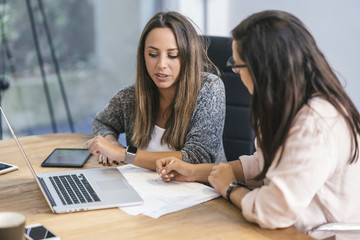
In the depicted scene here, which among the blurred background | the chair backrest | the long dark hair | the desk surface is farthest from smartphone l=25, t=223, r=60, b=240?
the blurred background

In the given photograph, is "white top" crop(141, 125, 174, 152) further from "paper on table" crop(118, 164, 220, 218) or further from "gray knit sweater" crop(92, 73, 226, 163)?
"paper on table" crop(118, 164, 220, 218)

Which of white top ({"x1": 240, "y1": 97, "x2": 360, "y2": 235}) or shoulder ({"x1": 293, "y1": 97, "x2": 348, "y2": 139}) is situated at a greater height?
Result: shoulder ({"x1": 293, "y1": 97, "x2": 348, "y2": 139})

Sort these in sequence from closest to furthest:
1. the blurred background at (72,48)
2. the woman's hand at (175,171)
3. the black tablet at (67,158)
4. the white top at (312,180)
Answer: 1. the white top at (312,180)
2. the woman's hand at (175,171)
3. the black tablet at (67,158)
4. the blurred background at (72,48)

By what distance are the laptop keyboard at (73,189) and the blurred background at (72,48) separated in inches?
76.3

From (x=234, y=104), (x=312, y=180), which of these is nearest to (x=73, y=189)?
(x=312, y=180)

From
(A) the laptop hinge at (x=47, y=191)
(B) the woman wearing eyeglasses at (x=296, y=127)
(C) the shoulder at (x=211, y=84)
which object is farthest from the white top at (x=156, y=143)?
(B) the woman wearing eyeglasses at (x=296, y=127)

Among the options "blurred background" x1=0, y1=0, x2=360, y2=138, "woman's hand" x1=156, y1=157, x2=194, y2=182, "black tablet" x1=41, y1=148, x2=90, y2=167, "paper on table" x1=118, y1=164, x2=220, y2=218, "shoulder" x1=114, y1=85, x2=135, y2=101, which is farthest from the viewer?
"blurred background" x1=0, y1=0, x2=360, y2=138

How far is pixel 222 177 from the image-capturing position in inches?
54.4

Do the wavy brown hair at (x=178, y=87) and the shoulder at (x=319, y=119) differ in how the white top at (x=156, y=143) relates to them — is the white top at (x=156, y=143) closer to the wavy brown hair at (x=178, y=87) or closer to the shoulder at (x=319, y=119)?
the wavy brown hair at (x=178, y=87)

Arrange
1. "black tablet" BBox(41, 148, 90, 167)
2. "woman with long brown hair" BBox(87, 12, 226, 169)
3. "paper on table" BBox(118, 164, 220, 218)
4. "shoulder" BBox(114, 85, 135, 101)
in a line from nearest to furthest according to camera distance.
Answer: "paper on table" BBox(118, 164, 220, 218), "black tablet" BBox(41, 148, 90, 167), "woman with long brown hair" BBox(87, 12, 226, 169), "shoulder" BBox(114, 85, 135, 101)

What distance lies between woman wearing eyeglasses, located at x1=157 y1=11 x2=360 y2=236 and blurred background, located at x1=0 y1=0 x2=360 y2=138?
1.94 m

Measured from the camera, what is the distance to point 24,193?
4.62 feet

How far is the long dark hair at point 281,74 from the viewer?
3.63 ft

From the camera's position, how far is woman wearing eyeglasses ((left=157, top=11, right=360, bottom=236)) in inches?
42.7
